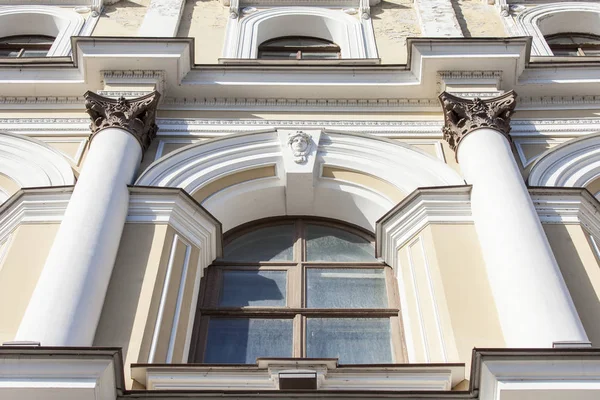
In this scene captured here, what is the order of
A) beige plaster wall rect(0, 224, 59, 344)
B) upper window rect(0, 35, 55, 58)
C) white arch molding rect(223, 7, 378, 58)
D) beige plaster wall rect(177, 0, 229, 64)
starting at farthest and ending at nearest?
1. upper window rect(0, 35, 55, 58)
2. white arch molding rect(223, 7, 378, 58)
3. beige plaster wall rect(177, 0, 229, 64)
4. beige plaster wall rect(0, 224, 59, 344)

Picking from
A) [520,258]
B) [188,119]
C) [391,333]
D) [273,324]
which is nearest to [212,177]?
[188,119]

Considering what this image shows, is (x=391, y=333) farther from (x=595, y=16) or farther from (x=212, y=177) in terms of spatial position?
(x=595, y=16)

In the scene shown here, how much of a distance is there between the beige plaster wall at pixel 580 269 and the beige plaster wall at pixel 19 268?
182 inches

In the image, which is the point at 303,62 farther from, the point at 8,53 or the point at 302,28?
the point at 8,53

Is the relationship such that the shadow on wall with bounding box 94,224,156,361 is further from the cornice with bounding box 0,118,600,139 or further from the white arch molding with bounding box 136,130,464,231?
the cornice with bounding box 0,118,600,139

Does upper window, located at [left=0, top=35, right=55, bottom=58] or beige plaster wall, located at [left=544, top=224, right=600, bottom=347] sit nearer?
beige plaster wall, located at [left=544, top=224, right=600, bottom=347]

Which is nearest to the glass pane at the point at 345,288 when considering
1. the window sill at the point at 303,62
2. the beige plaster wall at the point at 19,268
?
the beige plaster wall at the point at 19,268

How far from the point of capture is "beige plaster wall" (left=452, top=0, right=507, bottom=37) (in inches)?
527

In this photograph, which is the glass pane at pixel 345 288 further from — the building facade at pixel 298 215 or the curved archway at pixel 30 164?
the curved archway at pixel 30 164

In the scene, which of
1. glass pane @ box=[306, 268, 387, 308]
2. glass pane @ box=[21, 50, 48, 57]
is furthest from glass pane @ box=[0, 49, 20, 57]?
glass pane @ box=[306, 268, 387, 308]

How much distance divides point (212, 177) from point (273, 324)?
6.90 ft

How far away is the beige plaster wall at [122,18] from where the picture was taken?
43.3 feet

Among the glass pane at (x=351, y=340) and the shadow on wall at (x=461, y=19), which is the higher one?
the shadow on wall at (x=461, y=19)

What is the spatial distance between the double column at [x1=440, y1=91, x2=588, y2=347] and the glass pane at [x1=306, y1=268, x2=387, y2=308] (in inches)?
45.2
